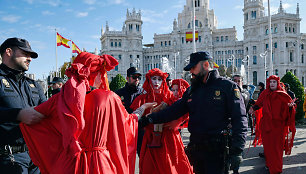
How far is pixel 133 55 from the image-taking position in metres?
74.6

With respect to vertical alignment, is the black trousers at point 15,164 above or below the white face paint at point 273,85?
below

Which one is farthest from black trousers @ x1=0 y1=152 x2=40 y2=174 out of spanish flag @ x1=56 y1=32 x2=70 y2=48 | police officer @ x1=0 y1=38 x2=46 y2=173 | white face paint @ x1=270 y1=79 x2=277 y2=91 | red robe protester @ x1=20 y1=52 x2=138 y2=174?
spanish flag @ x1=56 y1=32 x2=70 y2=48

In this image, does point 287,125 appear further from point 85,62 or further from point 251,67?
point 251,67

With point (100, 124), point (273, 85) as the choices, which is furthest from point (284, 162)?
point (100, 124)

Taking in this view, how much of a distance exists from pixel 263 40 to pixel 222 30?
13.9 m

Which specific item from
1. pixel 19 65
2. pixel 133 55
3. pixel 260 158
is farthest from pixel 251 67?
pixel 19 65

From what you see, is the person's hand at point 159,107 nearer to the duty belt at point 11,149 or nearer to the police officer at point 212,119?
the police officer at point 212,119

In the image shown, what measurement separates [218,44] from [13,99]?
7094 centimetres

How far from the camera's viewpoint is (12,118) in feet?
9.41

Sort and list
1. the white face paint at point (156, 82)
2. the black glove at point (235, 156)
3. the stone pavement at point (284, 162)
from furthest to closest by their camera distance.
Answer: the stone pavement at point (284, 162), the white face paint at point (156, 82), the black glove at point (235, 156)

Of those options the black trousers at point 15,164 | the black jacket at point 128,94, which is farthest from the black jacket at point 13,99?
the black jacket at point 128,94

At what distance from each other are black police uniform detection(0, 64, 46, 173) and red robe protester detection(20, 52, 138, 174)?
0.87 ft

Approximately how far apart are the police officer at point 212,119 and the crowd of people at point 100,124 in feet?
0.04

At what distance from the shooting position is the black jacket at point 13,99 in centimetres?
292
